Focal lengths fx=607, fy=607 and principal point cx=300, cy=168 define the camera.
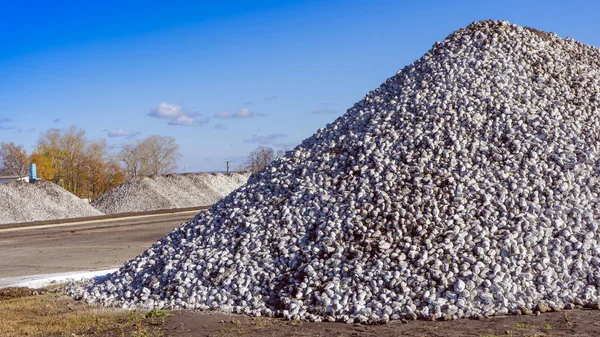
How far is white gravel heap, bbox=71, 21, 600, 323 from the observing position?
6.93 meters

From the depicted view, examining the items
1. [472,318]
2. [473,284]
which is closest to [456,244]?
[473,284]

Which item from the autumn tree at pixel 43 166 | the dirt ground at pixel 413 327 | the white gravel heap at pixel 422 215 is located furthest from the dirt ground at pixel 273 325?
the autumn tree at pixel 43 166

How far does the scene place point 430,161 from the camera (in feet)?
28.6

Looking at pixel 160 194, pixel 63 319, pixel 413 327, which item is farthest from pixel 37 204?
pixel 413 327

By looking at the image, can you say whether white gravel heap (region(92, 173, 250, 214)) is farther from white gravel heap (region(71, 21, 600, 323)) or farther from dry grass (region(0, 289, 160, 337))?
dry grass (region(0, 289, 160, 337))

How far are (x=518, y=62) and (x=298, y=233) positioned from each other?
5.35 m

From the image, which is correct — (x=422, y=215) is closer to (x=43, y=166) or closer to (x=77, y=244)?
(x=77, y=244)

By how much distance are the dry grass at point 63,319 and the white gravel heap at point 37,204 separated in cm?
1964

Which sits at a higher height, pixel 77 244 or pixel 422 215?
pixel 422 215

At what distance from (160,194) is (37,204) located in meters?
7.04

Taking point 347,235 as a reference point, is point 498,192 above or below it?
above

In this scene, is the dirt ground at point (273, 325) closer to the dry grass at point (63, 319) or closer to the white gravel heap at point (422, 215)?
the dry grass at point (63, 319)

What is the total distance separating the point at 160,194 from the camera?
110 ft

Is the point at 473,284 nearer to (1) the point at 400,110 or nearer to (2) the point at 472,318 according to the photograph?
(2) the point at 472,318
